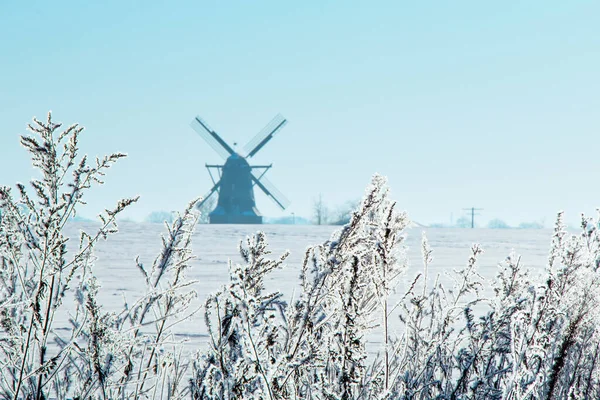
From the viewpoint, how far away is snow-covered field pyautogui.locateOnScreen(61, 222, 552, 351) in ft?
25.1

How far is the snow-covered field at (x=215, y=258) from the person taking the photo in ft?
25.1

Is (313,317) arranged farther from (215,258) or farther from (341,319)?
(215,258)

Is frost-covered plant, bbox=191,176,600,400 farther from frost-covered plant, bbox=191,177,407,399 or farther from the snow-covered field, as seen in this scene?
the snow-covered field

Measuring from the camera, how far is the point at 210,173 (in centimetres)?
5081

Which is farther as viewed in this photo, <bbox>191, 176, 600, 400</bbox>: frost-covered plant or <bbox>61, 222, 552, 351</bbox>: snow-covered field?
<bbox>61, 222, 552, 351</bbox>: snow-covered field

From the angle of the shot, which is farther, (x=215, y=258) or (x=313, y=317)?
(x=215, y=258)

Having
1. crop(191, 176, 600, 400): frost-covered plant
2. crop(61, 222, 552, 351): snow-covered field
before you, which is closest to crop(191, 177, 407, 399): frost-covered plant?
crop(191, 176, 600, 400): frost-covered plant

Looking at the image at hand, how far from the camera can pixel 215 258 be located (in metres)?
13.7

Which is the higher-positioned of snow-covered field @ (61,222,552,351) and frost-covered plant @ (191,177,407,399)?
frost-covered plant @ (191,177,407,399)

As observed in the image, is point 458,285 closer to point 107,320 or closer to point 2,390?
point 107,320

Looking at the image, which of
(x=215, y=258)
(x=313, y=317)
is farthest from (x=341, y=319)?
(x=215, y=258)

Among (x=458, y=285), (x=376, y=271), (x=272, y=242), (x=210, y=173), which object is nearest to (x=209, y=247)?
(x=272, y=242)

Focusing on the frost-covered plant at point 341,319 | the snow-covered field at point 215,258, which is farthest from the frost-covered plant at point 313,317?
the snow-covered field at point 215,258

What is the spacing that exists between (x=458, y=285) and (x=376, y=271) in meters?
1.31
